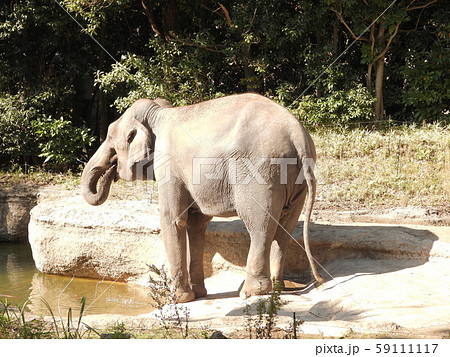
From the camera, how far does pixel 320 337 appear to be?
384 centimetres

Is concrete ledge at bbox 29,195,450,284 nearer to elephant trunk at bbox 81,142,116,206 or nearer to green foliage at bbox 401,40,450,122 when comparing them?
elephant trunk at bbox 81,142,116,206

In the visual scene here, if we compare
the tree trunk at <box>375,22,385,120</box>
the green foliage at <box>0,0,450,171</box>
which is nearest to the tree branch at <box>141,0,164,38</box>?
the green foliage at <box>0,0,450,171</box>

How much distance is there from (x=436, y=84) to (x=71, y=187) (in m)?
8.67

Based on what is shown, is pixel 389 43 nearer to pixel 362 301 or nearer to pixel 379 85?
pixel 379 85

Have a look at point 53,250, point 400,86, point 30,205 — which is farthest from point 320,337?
point 400,86

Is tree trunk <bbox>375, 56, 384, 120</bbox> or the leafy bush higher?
tree trunk <bbox>375, 56, 384, 120</bbox>

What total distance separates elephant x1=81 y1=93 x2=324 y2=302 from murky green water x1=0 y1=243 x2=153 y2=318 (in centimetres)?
93

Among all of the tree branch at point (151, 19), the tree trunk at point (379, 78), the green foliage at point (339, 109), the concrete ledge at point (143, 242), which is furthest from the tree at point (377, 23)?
the concrete ledge at point (143, 242)

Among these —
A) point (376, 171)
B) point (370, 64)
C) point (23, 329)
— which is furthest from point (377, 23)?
point (23, 329)

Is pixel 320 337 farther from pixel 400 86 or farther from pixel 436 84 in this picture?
pixel 400 86

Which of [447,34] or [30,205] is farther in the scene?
[447,34]

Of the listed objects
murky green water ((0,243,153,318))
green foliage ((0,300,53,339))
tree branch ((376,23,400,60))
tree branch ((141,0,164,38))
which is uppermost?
tree branch ((141,0,164,38))

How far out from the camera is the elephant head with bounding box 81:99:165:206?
661 cm

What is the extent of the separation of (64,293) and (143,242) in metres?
1.19
